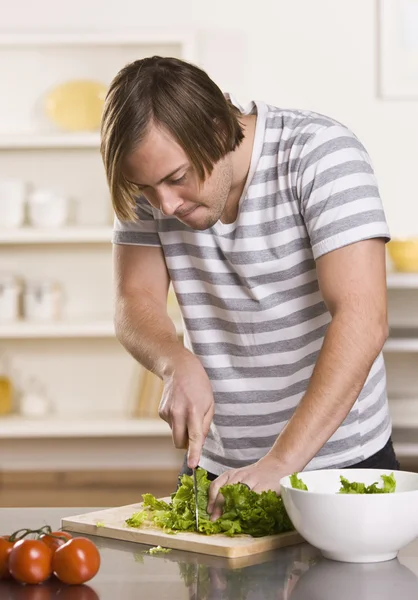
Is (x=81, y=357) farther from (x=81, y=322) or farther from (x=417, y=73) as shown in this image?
(x=417, y=73)

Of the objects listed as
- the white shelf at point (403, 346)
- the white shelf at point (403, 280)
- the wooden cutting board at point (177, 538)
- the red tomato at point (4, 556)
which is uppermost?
the red tomato at point (4, 556)

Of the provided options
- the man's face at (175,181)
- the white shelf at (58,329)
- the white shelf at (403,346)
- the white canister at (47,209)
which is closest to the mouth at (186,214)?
the man's face at (175,181)

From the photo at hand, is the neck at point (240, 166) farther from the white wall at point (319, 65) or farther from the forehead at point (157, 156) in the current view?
the white wall at point (319, 65)

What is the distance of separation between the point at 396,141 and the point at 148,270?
2.92m

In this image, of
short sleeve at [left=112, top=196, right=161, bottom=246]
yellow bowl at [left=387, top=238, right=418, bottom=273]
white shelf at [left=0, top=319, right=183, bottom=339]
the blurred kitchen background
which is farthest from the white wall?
short sleeve at [left=112, top=196, right=161, bottom=246]

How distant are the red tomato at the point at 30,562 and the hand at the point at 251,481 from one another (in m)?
0.31

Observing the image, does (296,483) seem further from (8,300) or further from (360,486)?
(8,300)

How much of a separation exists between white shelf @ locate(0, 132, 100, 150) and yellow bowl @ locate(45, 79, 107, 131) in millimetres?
116

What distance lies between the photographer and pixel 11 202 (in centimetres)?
455

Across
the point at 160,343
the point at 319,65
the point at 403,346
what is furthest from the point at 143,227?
the point at 319,65

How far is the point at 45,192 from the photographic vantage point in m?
4.59

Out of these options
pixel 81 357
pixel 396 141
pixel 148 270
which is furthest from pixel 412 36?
pixel 148 270

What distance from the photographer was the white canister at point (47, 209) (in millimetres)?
4520

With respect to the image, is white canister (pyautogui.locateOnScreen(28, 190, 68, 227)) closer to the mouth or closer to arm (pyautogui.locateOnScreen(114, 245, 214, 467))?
arm (pyautogui.locateOnScreen(114, 245, 214, 467))
